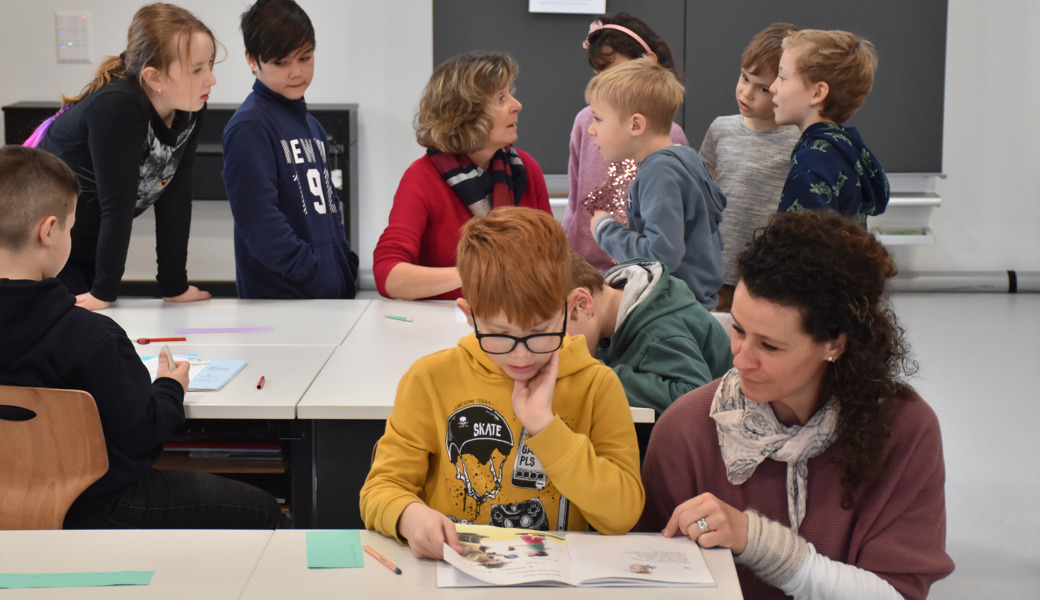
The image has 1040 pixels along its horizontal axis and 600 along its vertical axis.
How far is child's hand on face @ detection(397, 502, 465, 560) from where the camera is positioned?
1320mm

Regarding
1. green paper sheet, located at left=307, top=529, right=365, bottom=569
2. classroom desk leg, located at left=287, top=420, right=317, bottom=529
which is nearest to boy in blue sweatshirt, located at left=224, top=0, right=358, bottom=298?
classroom desk leg, located at left=287, top=420, right=317, bottom=529

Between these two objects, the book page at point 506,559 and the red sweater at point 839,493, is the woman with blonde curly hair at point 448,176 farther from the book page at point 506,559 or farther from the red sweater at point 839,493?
the book page at point 506,559

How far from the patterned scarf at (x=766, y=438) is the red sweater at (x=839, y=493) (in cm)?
2

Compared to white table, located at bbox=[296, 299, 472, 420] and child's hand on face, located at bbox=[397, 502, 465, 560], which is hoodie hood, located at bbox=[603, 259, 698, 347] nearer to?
white table, located at bbox=[296, 299, 472, 420]

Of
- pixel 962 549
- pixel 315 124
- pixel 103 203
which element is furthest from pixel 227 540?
pixel 962 549

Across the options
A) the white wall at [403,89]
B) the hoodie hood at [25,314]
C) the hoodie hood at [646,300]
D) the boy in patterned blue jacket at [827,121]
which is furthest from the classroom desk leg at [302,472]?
the white wall at [403,89]

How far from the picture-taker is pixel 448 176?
2801 mm

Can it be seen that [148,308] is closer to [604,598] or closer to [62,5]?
[604,598]

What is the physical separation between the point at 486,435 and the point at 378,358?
0.81 metres

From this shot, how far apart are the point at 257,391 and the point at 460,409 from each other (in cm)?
68

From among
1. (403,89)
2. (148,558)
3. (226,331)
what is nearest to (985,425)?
(226,331)

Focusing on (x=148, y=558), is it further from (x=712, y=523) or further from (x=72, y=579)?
(x=712, y=523)

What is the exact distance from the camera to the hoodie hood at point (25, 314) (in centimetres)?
162

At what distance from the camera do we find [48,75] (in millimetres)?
5441
